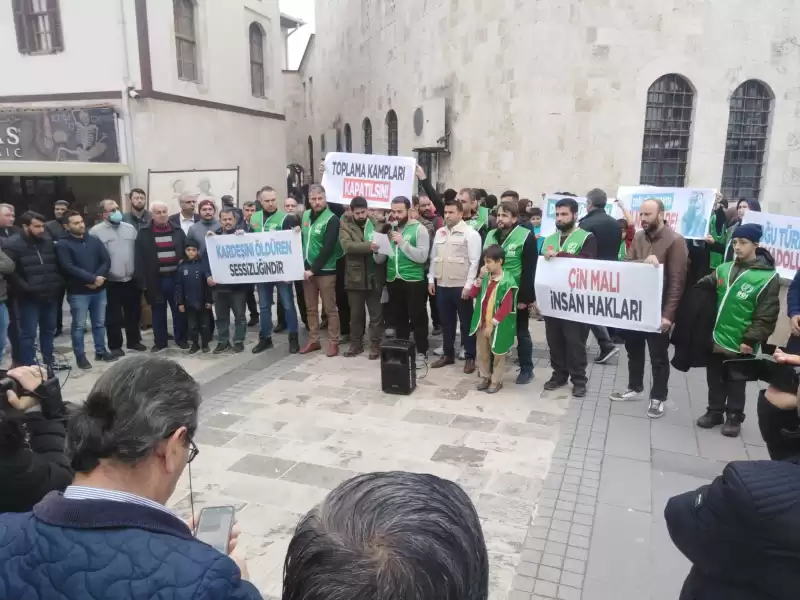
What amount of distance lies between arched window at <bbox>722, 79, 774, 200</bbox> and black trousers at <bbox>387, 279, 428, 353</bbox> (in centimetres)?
1058

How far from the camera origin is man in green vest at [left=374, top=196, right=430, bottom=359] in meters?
7.34

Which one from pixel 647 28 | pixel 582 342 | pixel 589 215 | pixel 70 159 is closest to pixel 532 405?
pixel 582 342

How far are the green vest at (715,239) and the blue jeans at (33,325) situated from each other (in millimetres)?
9073

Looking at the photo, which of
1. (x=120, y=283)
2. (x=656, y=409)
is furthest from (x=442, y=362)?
(x=120, y=283)

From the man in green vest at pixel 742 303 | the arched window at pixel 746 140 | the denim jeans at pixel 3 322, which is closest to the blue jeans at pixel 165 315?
the denim jeans at pixel 3 322

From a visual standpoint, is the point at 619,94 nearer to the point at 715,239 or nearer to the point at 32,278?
the point at 715,239

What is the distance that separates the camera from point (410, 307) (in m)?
7.67

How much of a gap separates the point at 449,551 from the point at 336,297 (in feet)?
24.6

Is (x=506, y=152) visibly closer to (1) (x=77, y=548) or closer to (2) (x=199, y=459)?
(2) (x=199, y=459)

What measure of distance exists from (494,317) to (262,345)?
3370 millimetres

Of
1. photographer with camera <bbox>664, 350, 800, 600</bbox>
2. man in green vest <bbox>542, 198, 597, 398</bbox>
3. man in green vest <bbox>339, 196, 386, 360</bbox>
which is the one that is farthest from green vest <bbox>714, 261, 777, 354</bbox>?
man in green vest <bbox>339, 196, 386, 360</bbox>

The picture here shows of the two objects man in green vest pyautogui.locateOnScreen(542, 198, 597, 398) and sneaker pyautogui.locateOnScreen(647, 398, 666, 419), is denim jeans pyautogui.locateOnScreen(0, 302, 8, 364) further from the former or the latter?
sneaker pyautogui.locateOnScreen(647, 398, 666, 419)

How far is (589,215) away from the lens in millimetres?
7219

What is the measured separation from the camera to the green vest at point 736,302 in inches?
200
